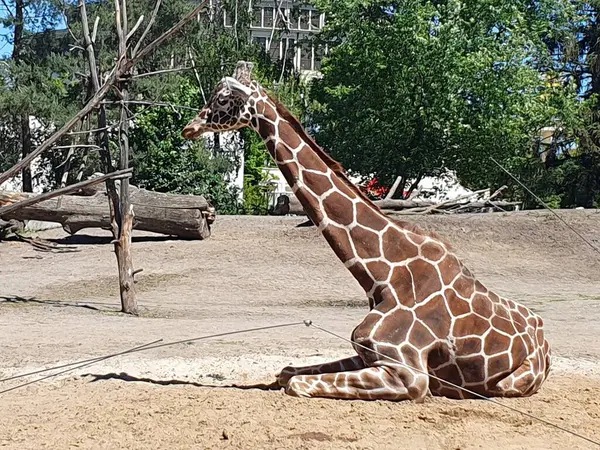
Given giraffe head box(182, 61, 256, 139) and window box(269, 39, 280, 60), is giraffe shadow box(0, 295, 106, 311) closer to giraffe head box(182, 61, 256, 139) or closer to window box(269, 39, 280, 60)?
giraffe head box(182, 61, 256, 139)

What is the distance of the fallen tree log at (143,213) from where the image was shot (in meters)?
19.3

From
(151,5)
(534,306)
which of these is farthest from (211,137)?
(534,306)

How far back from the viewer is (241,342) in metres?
8.86

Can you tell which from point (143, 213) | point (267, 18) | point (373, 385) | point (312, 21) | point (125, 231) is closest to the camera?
point (373, 385)

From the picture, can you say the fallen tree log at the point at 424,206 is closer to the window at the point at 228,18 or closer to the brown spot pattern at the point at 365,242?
the window at the point at 228,18

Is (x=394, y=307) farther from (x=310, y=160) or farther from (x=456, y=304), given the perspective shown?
(x=310, y=160)

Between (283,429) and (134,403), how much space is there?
51.5 inches

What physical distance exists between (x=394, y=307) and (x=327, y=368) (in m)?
0.78

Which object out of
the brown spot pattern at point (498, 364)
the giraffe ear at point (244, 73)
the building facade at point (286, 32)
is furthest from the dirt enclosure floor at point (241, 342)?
the building facade at point (286, 32)

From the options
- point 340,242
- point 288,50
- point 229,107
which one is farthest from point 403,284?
point 288,50

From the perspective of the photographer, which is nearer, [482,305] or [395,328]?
[395,328]

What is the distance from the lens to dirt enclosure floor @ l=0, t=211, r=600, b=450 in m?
5.30

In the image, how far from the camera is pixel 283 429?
17.4 ft

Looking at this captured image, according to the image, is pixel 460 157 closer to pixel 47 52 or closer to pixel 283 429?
pixel 47 52
